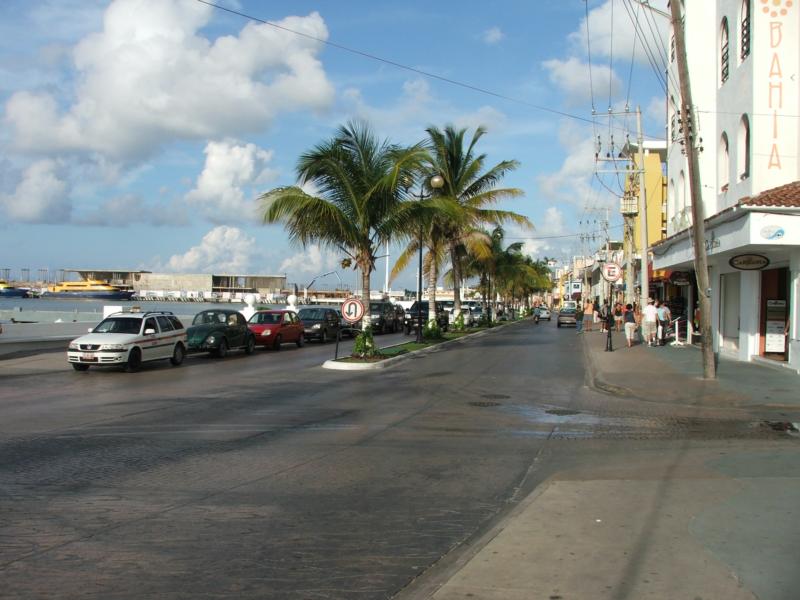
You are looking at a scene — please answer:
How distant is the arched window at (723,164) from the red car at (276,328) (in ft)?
54.8

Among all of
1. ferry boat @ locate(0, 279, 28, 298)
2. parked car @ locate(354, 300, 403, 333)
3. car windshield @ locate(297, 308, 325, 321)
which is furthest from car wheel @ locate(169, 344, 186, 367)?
ferry boat @ locate(0, 279, 28, 298)

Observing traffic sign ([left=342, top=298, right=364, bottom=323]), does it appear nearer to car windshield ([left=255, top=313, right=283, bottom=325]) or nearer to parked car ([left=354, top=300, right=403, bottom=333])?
car windshield ([left=255, top=313, right=283, bottom=325])

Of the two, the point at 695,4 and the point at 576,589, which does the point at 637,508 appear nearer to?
the point at 576,589

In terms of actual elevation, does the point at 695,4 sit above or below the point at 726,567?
above

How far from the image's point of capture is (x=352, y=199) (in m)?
22.8

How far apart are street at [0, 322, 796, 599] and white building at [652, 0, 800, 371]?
5802 mm

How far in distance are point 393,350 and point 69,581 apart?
2173 centimetres

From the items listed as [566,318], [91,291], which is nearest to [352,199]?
[566,318]

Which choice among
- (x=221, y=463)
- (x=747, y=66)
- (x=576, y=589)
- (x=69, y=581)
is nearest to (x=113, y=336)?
(x=221, y=463)

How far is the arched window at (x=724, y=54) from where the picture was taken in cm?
2309

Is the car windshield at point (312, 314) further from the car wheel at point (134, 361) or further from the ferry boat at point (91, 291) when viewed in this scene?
the ferry boat at point (91, 291)

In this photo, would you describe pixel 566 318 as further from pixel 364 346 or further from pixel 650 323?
pixel 364 346

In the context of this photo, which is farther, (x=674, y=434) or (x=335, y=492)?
(x=674, y=434)

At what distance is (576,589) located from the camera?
14.9 ft
